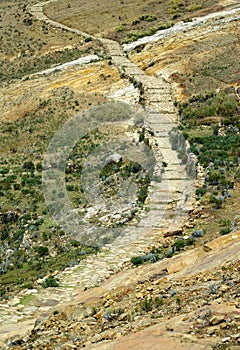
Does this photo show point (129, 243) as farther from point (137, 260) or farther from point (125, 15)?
point (125, 15)

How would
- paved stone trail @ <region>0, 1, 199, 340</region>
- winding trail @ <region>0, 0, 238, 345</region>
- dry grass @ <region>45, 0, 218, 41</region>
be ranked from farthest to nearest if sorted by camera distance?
1. dry grass @ <region>45, 0, 218, 41</region>
2. paved stone trail @ <region>0, 1, 199, 340</region>
3. winding trail @ <region>0, 0, 238, 345</region>

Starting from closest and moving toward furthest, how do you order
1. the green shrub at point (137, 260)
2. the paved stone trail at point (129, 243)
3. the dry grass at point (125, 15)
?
the paved stone trail at point (129, 243)
the green shrub at point (137, 260)
the dry grass at point (125, 15)

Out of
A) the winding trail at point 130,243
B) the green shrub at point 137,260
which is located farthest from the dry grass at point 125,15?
the green shrub at point 137,260

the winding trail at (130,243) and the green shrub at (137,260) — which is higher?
the green shrub at (137,260)

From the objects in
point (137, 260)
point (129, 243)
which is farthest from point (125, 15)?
point (137, 260)

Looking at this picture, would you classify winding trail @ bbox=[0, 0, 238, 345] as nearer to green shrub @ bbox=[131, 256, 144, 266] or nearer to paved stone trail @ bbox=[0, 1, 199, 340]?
paved stone trail @ bbox=[0, 1, 199, 340]

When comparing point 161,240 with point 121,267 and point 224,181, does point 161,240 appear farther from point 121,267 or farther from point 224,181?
point 224,181

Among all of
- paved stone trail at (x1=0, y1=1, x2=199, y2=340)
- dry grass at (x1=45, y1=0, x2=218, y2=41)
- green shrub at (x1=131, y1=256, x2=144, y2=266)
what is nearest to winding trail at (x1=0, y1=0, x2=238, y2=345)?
paved stone trail at (x1=0, y1=1, x2=199, y2=340)

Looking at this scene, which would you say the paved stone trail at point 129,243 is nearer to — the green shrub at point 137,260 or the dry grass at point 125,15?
the green shrub at point 137,260

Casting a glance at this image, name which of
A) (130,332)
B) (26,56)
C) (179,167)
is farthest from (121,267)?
(26,56)

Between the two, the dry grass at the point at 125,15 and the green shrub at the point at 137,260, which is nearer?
the green shrub at the point at 137,260

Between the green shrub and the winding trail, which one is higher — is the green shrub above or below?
above

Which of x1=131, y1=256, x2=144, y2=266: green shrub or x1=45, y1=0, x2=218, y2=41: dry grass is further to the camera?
x1=45, y1=0, x2=218, y2=41: dry grass
